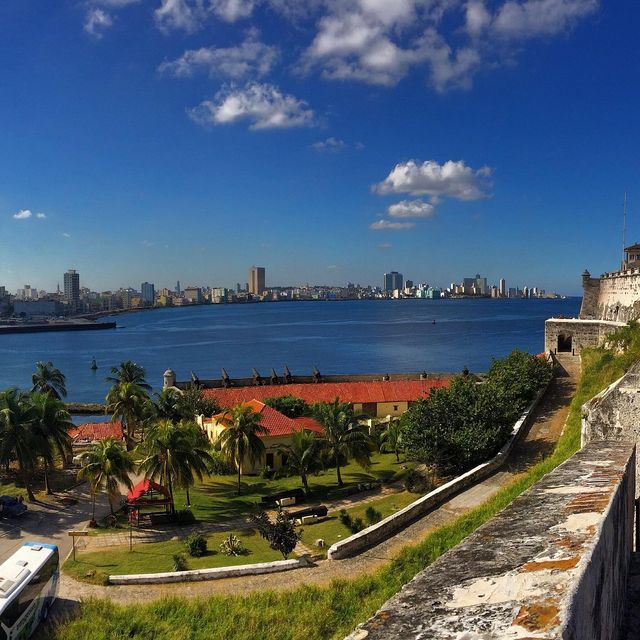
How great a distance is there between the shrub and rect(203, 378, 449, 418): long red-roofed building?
67.2ft

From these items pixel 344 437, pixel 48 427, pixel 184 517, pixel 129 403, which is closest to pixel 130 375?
pixel 129 403

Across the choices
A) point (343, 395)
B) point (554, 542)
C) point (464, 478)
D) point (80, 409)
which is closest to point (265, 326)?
point (80, 409)

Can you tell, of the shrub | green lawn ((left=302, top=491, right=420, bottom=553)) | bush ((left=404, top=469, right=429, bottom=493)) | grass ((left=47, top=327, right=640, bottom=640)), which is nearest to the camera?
grass ((left=47, top=327, right=640, bottom=640))

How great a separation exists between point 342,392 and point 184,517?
2060cm

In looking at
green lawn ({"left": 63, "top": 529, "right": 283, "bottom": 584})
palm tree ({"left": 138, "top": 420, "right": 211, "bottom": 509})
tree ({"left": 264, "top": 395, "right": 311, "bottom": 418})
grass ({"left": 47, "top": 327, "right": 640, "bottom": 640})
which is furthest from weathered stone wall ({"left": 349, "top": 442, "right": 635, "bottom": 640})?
tree ({"left": 264, "top": 395, "right": 311, "bottom": 418})

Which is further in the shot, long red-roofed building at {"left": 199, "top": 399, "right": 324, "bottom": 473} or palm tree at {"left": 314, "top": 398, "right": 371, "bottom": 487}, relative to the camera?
long red-roofed building at {"left": 199, "top": 399, "right": 324, "bottom": 473}

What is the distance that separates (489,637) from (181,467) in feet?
72.2

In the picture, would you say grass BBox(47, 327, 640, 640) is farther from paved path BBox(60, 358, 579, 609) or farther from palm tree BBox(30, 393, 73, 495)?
palm tree BBox(30, 393, 73, 495)

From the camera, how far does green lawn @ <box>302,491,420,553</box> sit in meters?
19.2

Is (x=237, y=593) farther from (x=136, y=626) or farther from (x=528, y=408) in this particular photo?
(x=528, y=408)

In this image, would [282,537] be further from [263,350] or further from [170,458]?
[263,350]

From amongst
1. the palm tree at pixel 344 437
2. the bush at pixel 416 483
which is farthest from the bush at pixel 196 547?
the palm tree at pixel 344 437

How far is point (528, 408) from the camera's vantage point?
26.5 metres

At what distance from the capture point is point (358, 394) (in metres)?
41.9
